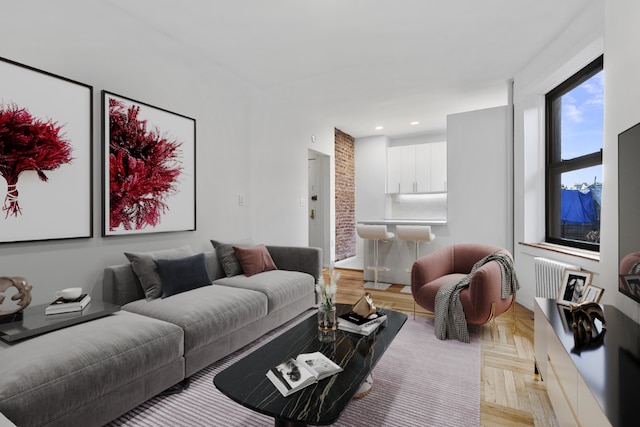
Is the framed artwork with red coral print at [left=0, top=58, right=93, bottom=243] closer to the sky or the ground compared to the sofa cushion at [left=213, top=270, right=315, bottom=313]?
closer to the sky

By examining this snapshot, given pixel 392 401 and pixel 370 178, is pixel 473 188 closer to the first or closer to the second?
pixel 370 178

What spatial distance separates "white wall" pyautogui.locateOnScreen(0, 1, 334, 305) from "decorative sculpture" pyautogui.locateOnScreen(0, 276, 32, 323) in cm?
27

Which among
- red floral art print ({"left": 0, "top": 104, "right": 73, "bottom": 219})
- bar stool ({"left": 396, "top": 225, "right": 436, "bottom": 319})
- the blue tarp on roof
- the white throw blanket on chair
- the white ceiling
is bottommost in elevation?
the white throw blanket on chair

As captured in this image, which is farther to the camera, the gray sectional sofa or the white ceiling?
the white ceiling

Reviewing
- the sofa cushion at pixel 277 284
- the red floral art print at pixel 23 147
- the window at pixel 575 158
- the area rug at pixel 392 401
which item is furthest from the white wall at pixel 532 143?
the red floral art print at pixel 23 147

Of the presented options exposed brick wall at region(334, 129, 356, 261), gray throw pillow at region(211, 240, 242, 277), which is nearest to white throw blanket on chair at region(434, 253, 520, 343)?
gray throw pillow at region(211, 240, 242, 277)

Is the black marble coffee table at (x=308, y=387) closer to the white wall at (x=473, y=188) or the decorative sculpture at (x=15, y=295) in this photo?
the decorative sculpture at (x=15, y=295)

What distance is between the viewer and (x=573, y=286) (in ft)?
7.01

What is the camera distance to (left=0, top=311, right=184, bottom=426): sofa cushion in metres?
1.29

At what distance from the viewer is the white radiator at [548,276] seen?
2.96m

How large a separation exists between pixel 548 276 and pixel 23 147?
4.32 metres

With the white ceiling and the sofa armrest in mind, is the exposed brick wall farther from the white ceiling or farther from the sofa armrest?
the sofa armrest

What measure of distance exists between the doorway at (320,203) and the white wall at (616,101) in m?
4.26

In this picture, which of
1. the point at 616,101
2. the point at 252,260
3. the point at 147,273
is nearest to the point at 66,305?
the point at 147,273
